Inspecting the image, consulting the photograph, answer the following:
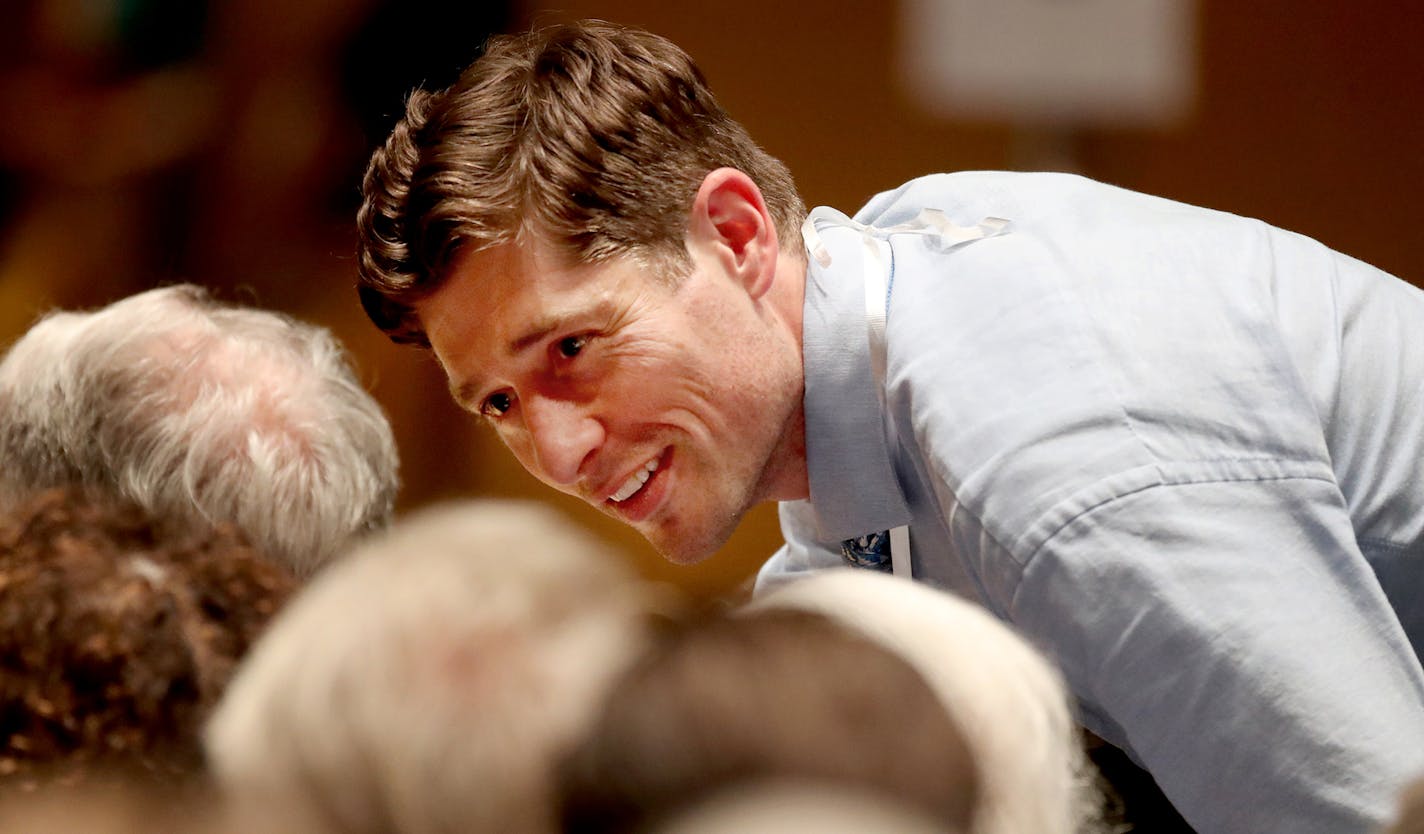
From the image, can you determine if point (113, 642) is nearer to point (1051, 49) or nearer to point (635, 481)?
point (635, 481)

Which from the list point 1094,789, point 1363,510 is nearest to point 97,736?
point 1094,789

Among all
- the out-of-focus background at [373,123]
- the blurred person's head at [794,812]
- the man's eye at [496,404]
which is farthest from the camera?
the out-of-focus background at [373,123]

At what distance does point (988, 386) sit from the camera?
1391 mm

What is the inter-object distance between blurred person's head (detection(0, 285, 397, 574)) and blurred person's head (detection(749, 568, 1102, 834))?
2.72ft

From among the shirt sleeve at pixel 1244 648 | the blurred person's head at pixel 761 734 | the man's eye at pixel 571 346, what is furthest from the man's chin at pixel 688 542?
the blurred person's head at pixel 761 734

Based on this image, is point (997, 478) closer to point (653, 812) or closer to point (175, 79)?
point (653, 812)

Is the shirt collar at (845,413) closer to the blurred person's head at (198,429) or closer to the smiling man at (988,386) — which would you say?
the smiling man at (988,386)

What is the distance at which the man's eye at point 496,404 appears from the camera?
1.69 meters

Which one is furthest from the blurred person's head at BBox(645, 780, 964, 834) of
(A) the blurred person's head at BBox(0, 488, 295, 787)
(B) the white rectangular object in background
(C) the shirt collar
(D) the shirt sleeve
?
(B) the white rectangular object in background

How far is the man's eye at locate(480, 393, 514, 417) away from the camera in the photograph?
1694 millimetres

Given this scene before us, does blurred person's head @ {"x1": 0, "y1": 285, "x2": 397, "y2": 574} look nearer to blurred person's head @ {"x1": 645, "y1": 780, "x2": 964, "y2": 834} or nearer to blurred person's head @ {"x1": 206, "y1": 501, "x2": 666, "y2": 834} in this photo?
blurred person's head @ {"x1": 206, "y1": 501, "x2": 666, "y2": 834}

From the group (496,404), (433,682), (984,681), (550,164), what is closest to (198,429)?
(496,404)

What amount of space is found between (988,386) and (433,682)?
0.74 m

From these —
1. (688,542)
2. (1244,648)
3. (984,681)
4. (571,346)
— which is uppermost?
(984,681)
